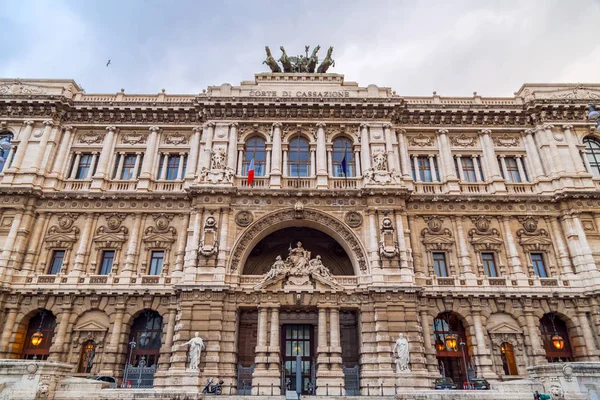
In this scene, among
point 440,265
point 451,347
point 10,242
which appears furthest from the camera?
point 440,265

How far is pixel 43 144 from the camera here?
1125 inches

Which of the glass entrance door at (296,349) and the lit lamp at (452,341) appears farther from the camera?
the glass entrance door at (296,349)

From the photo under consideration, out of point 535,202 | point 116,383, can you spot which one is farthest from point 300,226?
point 535,202

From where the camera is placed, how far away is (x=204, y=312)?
23000 mm

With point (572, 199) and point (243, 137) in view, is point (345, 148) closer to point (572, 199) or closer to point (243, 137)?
point (243, 137)

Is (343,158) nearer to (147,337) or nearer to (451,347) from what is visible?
(451,347)

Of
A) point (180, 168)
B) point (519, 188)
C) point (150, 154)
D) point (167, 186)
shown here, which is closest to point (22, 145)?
point (150, 154)

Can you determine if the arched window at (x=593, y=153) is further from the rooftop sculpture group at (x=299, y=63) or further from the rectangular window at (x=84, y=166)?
the rectangular window at (x=84, y=166)

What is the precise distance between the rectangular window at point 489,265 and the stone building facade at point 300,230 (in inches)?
16.6

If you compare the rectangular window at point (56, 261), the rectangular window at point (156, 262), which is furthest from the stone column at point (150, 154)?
the rectangular window at point (56, 261)

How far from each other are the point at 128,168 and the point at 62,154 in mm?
4996

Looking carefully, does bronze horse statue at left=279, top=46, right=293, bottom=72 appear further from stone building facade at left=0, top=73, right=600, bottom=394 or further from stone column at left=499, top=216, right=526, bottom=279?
stone column at left=499, top=216, right=526, bottom=279

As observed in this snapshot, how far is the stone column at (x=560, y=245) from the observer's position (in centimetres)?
2525

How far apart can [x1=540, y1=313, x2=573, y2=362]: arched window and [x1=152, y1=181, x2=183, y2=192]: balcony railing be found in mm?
26143
